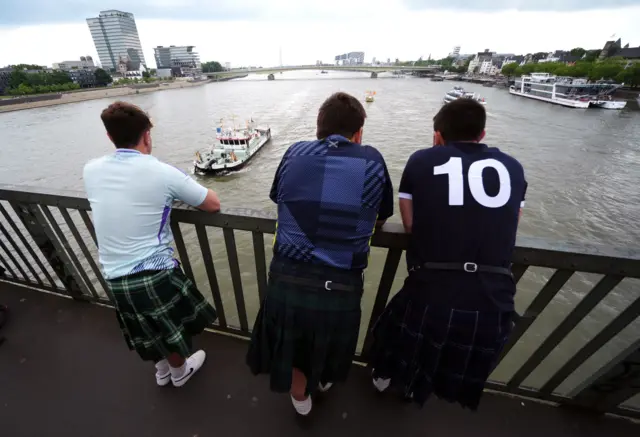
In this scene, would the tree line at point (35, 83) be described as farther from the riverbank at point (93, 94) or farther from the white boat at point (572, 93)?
the white boat at point (572, 93)

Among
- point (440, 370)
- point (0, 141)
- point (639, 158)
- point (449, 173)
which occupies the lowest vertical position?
point (0, 141)

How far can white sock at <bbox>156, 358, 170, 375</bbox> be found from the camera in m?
2.15

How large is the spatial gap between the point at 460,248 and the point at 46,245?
3.27 m

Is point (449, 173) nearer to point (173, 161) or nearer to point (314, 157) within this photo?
point (314, 157)

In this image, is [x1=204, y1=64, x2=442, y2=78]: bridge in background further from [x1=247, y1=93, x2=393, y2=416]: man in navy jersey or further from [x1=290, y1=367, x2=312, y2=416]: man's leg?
[x1=290, y1=367, x2=312, y2=416]: man's leg

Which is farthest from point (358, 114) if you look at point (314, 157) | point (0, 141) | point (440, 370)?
point (0, 141)

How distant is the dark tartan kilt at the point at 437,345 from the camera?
1.50 m

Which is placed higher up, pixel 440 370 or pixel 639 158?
pixel 440 370

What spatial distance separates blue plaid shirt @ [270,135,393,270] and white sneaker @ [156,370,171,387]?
159 cm

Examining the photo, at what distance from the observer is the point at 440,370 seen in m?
1.70

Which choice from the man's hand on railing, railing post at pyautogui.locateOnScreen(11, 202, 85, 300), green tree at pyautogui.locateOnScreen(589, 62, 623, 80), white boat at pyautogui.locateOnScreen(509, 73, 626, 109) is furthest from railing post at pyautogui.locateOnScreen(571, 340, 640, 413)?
green tree at pyautogui.locateOnScreen(589, 62, 623, 80)

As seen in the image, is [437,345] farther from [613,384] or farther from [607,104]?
[607,104]

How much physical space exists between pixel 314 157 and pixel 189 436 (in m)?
2.02

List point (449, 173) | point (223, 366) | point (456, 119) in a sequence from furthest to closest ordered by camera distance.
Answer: point (223, 366), point (456, 119), point (449, 173)
